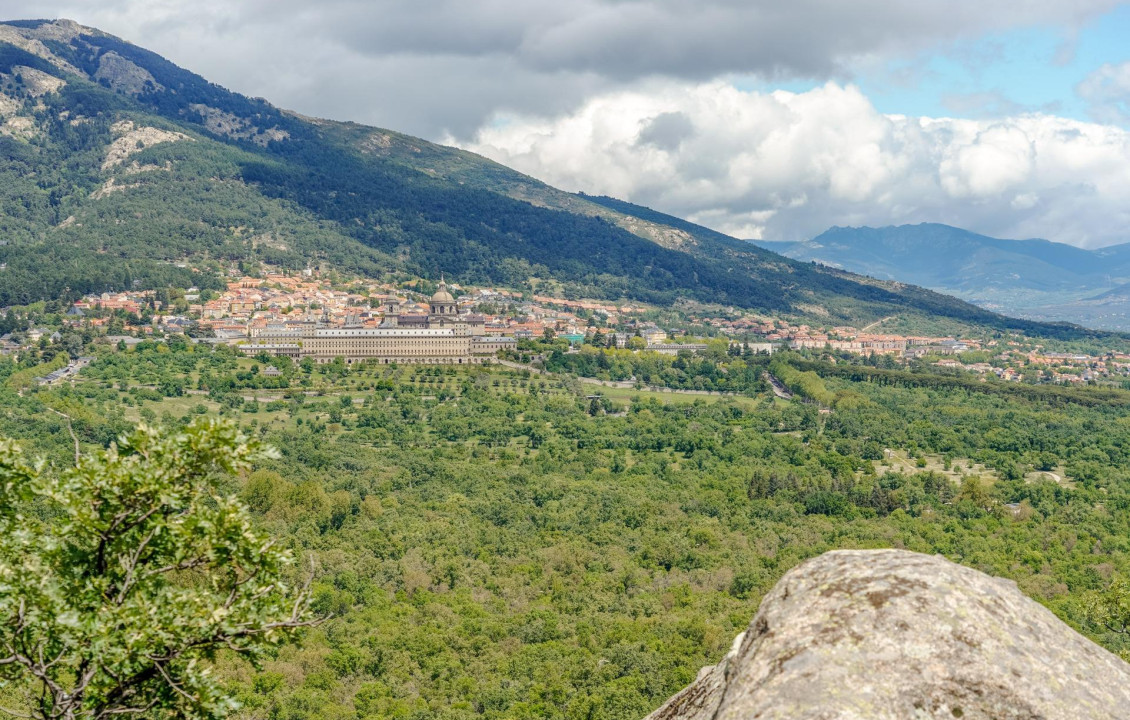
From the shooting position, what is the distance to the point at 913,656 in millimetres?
6141

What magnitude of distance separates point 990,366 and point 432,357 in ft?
255

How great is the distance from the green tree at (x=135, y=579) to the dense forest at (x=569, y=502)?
93cm

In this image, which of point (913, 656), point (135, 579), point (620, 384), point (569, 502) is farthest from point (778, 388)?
point (913, 656)

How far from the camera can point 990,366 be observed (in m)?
134

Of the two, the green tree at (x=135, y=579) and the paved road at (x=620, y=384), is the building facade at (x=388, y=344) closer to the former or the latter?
the paved road at (x=620, y=384)

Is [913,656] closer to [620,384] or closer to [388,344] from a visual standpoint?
[620,384]

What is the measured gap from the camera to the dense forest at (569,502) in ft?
106

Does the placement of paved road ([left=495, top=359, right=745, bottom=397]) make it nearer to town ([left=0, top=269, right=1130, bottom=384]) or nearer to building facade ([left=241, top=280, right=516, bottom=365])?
building facade ([left=241, top=280, right=516, bottom=365])

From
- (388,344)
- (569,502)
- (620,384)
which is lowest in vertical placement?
(388,344)


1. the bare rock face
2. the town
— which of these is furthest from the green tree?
the town

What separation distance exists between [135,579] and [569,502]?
152 feet

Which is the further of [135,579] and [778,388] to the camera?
[778,388]

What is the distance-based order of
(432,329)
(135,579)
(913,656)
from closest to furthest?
(913,656) → (135,579) → (432,329)

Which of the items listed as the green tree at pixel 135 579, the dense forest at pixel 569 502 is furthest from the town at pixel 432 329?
the green tree at pixel 135 579
